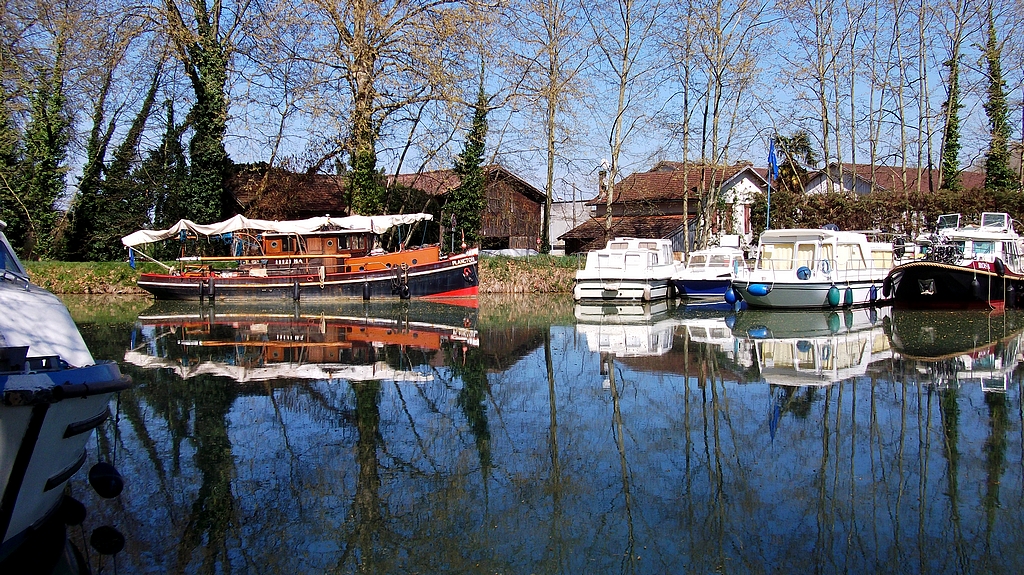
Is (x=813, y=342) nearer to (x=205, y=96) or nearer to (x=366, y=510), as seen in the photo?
(x=366, y=510)

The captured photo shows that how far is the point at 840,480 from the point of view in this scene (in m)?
6.68

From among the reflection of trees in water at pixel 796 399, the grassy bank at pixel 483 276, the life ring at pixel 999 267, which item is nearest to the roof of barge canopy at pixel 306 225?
the grassy bank at pixel 483 276

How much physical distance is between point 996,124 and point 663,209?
17.4 metres

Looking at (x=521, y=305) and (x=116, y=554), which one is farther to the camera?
(x=521, y=305)

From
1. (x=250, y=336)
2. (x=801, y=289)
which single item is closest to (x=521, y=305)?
(x=801, y=289)

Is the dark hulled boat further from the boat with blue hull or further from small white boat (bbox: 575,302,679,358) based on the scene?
the boat with blue hull

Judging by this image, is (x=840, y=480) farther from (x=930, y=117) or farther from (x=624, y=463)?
(x=930, y=117)

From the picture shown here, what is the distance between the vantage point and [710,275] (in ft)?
83.9

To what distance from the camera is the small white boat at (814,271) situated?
22.5 m

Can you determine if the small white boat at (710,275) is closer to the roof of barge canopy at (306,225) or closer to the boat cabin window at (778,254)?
the boat cabin window at (778,254)

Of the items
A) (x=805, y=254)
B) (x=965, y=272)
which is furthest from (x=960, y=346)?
(x=805, y=254)

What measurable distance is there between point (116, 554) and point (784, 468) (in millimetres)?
5144

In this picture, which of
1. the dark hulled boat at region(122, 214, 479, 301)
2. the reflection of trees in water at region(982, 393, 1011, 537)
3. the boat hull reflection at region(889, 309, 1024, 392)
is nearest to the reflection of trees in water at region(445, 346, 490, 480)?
the reflection of trees in water at region(982, 393, 1011, 537)

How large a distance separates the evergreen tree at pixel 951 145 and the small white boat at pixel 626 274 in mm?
16109
